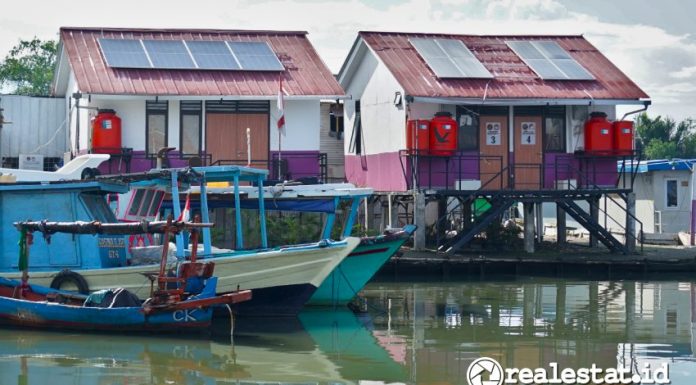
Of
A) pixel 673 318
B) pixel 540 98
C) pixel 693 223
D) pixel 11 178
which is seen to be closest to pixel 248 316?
pixel 11 178

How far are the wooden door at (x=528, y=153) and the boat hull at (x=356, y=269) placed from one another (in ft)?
31.1

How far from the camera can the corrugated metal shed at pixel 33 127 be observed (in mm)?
32125

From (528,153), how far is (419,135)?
355 centimetres

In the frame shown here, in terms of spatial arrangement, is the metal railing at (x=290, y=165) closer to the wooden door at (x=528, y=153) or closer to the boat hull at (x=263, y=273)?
the wooden door at (x=528, y=153)

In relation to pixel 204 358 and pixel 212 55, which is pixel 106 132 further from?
pixel 204 358

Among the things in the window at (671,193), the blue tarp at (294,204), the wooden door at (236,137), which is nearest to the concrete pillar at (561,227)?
the window at (671,193)

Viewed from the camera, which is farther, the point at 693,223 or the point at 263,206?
the point at 693,223

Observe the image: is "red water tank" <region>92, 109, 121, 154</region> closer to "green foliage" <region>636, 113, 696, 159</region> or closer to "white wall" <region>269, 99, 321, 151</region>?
"white wall" <region>269, 99, 321, 151</region>

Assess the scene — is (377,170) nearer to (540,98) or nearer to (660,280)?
(540,98)

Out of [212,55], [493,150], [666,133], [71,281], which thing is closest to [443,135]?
[493,150]

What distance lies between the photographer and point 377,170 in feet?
110

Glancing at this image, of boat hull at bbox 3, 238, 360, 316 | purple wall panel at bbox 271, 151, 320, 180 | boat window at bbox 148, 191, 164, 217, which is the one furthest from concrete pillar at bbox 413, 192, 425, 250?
boat hull at bbox 3, 238, 360, 316

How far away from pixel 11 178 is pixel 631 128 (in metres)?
17.2

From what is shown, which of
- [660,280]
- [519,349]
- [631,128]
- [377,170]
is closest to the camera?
[519,349]
